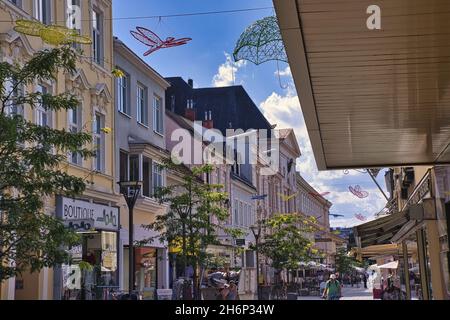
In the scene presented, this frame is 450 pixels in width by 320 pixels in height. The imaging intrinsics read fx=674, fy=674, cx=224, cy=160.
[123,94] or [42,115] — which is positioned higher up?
[123,94]

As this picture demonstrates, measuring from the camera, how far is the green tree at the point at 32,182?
26.8ft

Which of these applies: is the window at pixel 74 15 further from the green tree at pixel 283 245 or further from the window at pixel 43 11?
the green tree at pixel 283 245

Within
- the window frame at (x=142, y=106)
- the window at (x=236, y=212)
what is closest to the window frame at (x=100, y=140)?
the window frame at (x=142, y=106)

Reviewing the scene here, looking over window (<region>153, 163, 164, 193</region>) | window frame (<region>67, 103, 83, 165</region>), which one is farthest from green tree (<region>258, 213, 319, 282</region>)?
window frame (<region>67, 103, 83, 165</region>)

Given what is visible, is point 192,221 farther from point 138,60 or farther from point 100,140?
point 138,60

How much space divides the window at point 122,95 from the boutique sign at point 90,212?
14.1ft

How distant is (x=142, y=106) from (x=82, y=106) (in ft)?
24.2

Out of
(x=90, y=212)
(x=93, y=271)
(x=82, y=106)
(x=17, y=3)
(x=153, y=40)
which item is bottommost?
(x=93, y=271)

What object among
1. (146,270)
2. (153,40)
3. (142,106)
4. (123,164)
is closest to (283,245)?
(146,270)

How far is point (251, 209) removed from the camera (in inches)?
2002

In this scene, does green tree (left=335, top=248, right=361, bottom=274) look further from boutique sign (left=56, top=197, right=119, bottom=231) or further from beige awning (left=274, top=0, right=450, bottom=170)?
beige awning (left=274, top=0, right=450, bottom=170)

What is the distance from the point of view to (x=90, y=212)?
2128cm

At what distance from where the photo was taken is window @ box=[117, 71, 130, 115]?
25.4 metres
